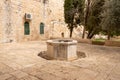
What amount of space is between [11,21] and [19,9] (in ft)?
4.06

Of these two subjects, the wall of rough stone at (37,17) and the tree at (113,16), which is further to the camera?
the wall of rough stone at (37,17)

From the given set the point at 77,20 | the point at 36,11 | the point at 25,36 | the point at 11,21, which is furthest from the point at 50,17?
the point at 11,21

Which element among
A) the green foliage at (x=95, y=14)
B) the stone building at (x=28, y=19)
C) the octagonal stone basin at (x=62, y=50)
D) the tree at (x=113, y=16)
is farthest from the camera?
the green foliage at (x=95, y=14)

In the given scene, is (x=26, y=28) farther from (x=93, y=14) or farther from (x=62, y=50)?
(x=62, y=50)

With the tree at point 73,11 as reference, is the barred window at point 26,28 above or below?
below

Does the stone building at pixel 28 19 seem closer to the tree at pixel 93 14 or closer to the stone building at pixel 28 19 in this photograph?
the stone building at pixel 28 19

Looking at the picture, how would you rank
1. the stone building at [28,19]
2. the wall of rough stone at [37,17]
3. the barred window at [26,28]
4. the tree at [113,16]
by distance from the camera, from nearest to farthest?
the tree at [113,16], the stone building at [28,19], the wall of rough stone at [37,17], the barred window at [26,28]

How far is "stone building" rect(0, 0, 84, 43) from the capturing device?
8375mm

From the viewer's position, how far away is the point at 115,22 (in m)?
6.18

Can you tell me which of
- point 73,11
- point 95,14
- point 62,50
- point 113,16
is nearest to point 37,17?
point 73,11

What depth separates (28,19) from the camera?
31.8 ft

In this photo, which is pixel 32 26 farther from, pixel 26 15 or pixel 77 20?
pixel 77 20

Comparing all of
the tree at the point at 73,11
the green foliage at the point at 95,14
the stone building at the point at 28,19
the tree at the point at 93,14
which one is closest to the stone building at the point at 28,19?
the stone building at the point at 28,19

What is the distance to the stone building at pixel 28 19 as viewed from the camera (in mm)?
8375
